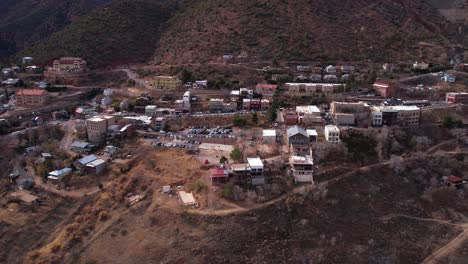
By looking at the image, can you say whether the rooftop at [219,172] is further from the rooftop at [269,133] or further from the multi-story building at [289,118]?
the multi-story building at [289,118]

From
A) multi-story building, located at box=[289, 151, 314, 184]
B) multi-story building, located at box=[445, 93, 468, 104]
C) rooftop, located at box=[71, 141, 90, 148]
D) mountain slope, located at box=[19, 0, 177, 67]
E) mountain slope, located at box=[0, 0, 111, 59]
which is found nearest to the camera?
multi-story building, located at box=[289, 151, 314, 184]

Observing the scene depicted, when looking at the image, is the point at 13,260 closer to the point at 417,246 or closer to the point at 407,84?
the point at 417,246

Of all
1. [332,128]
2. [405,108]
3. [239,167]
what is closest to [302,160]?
[239,167]

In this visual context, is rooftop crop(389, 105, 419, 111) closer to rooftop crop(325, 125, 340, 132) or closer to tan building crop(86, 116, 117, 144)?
rooftop crop(325, 125, 340, 132)

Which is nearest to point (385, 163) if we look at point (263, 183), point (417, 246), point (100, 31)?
point (417, 246)

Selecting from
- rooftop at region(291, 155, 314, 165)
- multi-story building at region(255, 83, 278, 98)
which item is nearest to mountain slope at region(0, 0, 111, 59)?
multi-story building at region(255, 83, 278, 98)

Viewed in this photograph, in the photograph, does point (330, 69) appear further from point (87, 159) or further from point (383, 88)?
point (87, 159)
